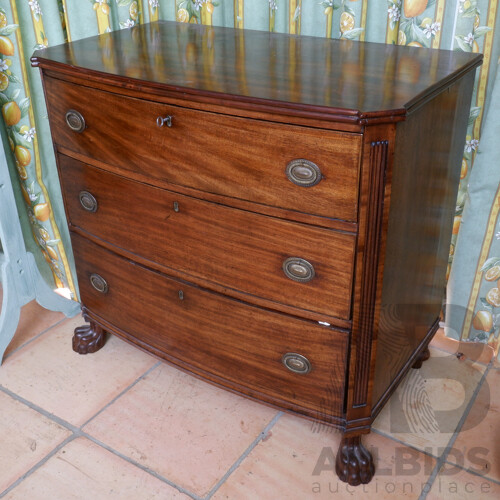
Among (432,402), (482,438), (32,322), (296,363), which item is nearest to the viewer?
(296,363)

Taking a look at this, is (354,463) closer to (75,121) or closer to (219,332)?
(219,332)

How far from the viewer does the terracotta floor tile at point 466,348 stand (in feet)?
6.98

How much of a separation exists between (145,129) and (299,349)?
2.15ft

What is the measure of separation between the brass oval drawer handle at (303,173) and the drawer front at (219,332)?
373 mm

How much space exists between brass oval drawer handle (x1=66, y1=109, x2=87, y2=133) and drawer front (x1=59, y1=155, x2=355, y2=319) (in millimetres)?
113

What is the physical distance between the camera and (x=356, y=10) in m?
1.80

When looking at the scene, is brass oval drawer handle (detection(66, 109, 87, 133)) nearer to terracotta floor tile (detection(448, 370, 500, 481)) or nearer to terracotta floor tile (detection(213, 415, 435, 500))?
terracotta floor tile (detection(213, 415, 435, 500))

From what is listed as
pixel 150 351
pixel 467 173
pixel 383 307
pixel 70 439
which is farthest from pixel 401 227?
pixel 70 439

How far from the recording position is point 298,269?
1.44 meters

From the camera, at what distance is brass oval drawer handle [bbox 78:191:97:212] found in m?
1.76

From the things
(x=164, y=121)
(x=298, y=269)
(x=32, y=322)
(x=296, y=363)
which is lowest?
(x=32, y=322)

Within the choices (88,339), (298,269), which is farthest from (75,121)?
(88,339)

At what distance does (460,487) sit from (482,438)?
0.67 feet

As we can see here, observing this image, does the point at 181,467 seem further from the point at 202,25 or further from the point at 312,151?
the point at 202,25
